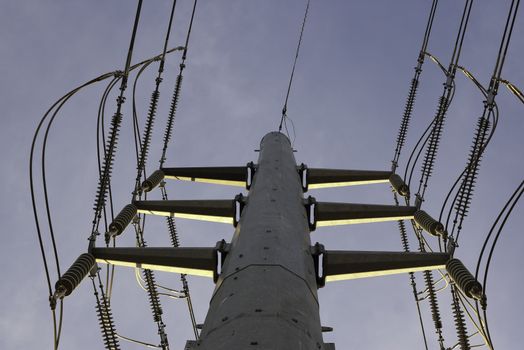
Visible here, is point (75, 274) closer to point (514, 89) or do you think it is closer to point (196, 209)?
point (196, 209)

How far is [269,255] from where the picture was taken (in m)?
7.31

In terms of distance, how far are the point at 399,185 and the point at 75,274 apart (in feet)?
31.6

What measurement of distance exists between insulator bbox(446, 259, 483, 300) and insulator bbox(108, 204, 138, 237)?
20.9 feet

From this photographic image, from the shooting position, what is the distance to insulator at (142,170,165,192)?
48.1ft

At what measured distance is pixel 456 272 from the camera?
9469 mm

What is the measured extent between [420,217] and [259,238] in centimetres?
589

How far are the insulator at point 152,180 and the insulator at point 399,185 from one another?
653 centimetres

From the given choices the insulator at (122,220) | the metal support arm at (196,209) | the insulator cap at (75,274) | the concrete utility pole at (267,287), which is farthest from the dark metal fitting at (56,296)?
the metal support arm at (196,209)

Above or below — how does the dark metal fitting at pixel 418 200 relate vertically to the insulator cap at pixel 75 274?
above

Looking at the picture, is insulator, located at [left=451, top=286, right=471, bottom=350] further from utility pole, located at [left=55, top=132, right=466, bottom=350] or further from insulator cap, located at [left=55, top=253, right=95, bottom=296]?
insulator cap, located at [left=55, top=253, right=95, bottom=296]

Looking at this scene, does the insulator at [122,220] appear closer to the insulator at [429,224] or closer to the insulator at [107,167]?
the insulator at [107,167]

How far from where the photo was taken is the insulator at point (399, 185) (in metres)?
15.4

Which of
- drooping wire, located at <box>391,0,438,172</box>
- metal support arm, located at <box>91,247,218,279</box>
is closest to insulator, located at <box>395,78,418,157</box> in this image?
drooping wire, located at <box>391,0,438,172</box>

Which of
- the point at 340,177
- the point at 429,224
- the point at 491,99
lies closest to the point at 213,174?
the point at 340,177
